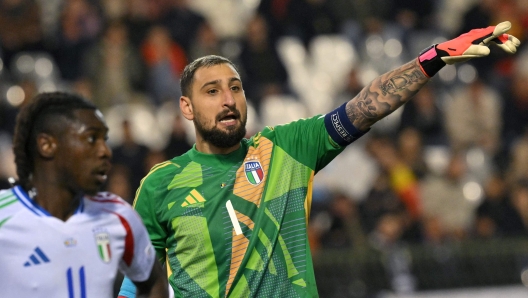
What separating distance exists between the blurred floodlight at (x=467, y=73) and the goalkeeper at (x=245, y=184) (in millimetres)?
9062

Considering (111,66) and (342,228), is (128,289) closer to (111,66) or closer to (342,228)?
(342,228)

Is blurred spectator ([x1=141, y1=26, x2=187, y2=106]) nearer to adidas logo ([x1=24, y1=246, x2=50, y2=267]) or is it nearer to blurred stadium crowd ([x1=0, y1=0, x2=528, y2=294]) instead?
blurred stadium crowd ([x1=0, y1=0, x2=528, y2=294])

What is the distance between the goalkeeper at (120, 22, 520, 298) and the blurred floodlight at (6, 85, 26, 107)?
7123 millimetres

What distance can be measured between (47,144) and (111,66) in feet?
30.2

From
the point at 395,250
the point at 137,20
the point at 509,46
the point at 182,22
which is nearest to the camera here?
the point at 509,46

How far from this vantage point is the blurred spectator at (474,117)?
1292 cm

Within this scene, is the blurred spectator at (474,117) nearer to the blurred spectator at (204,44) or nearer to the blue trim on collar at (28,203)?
the blurred spectator at (204,44)

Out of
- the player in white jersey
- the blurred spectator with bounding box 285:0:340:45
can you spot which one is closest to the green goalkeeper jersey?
the player in white jersey

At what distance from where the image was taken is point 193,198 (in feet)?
16.5

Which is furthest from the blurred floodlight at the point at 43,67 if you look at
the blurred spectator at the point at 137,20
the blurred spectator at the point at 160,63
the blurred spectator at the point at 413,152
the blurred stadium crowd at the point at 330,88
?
the blurred spectator at the point at 413,152

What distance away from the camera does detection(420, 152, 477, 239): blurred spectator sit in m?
11.6

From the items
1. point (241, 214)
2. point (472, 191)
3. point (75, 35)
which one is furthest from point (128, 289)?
point (75, 35)

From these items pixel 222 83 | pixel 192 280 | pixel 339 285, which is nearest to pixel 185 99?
pixel 222 83

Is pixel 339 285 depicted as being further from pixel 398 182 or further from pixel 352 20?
pixel 352 20
